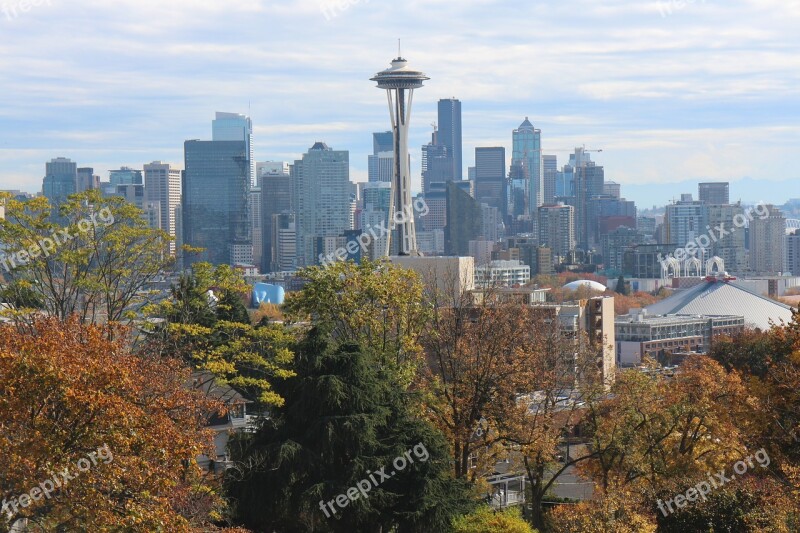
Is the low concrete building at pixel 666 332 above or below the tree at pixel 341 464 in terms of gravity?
below

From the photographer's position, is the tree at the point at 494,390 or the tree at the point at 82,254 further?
the tree at the point at 494,390

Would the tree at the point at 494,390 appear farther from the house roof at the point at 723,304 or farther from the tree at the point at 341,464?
the house roof at the point at 723,304

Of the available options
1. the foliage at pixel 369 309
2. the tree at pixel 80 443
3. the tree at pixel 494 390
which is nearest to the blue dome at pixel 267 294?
the tree at pixel 494 390

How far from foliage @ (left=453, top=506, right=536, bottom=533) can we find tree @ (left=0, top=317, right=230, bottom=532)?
261 inches

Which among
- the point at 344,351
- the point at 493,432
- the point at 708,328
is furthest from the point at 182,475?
the point at 708,328

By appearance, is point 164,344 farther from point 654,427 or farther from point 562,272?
point 562,272

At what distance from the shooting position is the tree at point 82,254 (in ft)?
69.6

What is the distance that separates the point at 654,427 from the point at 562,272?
173m

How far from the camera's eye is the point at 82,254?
21.3 m

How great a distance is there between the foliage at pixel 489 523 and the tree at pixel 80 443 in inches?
261

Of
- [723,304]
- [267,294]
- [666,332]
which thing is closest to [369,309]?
[666,332]

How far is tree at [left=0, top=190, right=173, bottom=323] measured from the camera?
21.2 m

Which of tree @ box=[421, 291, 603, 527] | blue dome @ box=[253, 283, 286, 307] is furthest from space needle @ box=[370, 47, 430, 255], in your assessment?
tree @ box=[421, 291, 603, 527]

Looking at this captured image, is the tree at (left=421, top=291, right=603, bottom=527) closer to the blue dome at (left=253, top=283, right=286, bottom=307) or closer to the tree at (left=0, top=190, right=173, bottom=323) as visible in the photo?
the tree at (left=0, top=190, right=173, bottom=323)
